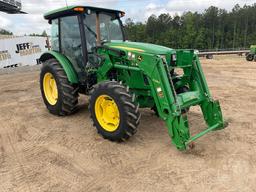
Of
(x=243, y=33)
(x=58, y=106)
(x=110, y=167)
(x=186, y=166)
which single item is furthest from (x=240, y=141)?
(x=243, y=33)

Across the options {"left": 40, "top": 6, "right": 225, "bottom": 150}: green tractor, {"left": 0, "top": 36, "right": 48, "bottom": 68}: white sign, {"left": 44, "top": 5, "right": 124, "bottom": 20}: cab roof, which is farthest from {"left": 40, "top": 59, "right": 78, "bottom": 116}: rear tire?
{"left": 0, "top": 36, "right": 48, "bottom": 68}: white sign

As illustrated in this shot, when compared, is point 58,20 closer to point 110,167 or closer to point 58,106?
point 58,106

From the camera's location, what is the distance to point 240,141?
463 cm

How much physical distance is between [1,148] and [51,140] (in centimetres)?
82

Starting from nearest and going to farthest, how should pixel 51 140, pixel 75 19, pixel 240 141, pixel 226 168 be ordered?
pixel 226 168 < pixel 240 141 < pixel 51 140 < pixel 75 19

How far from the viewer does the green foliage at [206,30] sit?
223 ft

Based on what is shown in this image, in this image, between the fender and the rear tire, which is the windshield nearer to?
the fender

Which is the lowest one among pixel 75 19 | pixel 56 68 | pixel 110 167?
pixel 110 167

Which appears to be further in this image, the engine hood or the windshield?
the windshield

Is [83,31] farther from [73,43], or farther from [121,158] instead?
[121,158]

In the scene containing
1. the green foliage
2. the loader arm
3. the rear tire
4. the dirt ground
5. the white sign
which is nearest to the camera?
the dirt ground

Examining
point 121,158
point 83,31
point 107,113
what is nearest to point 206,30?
point 83,31

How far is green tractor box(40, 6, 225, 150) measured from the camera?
14.0 ft

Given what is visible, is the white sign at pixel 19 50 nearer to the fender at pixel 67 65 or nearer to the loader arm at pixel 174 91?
the fender at pixel 67 65
